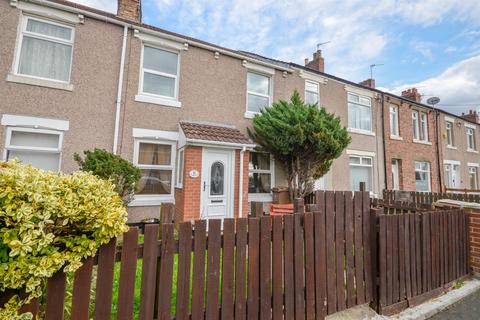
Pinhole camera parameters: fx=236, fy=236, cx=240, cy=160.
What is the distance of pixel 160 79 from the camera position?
7730mm

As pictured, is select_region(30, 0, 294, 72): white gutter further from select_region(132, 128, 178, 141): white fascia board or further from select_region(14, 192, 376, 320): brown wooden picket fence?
select_region(14, 192, 376, 320): brown wooden picket fence

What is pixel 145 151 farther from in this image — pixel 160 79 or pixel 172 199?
pixel 160 79

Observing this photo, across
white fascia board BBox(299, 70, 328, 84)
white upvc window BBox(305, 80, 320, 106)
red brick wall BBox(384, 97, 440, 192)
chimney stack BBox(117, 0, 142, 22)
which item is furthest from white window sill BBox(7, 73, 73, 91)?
red brick wall BBox(384, 97, 440, 192)

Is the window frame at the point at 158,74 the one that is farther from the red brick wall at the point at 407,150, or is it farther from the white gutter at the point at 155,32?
the red brick wall at the point at 407,150

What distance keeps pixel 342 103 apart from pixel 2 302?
12781 millimetres

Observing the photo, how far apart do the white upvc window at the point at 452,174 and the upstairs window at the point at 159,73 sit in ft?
60.3

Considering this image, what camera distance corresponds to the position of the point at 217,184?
7.33 m

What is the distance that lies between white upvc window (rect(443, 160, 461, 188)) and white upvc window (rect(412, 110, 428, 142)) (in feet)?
9.60

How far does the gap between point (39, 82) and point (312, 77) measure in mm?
10015

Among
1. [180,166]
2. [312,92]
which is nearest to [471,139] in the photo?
[312,92]

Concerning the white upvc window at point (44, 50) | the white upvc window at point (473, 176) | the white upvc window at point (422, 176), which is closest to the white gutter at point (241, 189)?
the white upvc window at point (44, 50)

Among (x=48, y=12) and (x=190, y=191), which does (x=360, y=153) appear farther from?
(x=48, y=12)

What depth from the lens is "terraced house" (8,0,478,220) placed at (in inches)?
240

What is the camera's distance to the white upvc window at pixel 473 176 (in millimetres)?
18094
